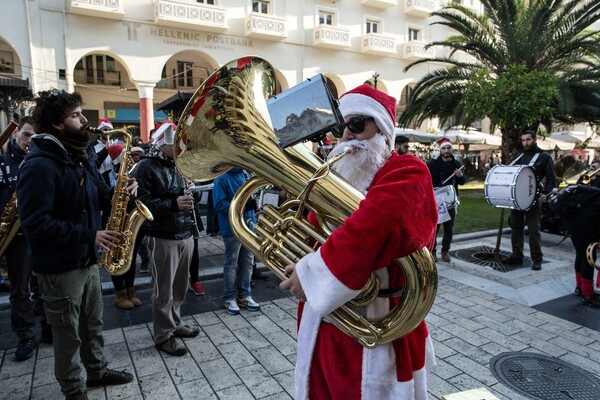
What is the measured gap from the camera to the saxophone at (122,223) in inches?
122

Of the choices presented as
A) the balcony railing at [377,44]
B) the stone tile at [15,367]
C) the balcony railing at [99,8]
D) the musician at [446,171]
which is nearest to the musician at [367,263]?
the stone tile at [15,367]

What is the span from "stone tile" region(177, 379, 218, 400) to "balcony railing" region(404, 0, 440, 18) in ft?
78.4

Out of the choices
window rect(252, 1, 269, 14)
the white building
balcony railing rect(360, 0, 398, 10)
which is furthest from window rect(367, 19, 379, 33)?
window rect(252, 1, 269, 14)

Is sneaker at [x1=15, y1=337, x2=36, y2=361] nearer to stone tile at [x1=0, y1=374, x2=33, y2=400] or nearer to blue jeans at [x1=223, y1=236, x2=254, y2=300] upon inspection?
stone tile at [x1=0, y1=374, x2=33, y2=400]

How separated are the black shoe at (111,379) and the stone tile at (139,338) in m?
0.56

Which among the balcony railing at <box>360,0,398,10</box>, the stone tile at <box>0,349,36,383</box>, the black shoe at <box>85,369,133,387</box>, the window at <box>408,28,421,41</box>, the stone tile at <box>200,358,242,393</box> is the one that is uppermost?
the balcony railing at <box>360,0,398,10</box>

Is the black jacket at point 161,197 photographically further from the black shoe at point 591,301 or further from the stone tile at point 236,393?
the black shoe at point 591,301

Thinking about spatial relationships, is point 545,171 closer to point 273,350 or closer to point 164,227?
point 273,350

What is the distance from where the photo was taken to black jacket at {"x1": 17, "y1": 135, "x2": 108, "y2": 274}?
2441 millimetres

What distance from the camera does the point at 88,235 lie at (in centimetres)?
262

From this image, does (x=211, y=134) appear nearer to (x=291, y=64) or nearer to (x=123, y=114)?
(x=291, y=64)

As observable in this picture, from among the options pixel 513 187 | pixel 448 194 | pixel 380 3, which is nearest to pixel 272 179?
pixel 513 187

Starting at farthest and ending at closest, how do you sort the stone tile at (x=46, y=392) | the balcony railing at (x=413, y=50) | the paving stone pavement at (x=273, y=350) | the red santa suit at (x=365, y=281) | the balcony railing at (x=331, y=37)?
the balcony railing at (x=413, y=50) → the balcony railing at (x=331, y=37) → the paving stone pavement at (x=273, y=350) → the stone tile at (x=46, y=392) → the red santa suit at (x=365, y=281)

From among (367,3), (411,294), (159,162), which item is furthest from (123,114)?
(411,294)
